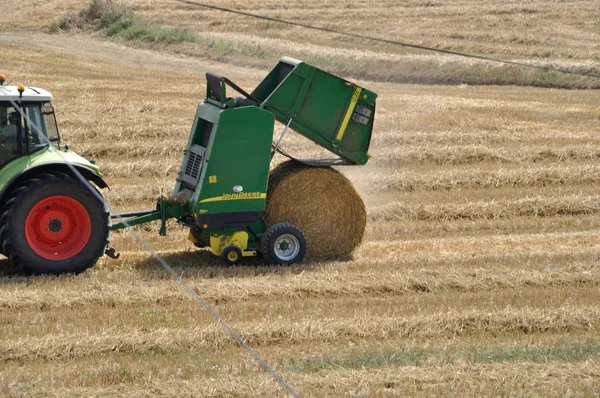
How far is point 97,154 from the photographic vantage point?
16.3 m

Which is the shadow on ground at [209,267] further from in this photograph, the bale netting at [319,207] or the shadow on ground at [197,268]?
the bale netting at [319,207]

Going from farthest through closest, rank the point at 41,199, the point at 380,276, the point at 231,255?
the point at 231,255
the point at 380,276
the point at 41,199

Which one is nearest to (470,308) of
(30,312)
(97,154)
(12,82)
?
(30,312)

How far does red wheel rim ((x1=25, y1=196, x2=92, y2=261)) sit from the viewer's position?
10312 mm

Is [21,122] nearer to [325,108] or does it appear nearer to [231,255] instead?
[231,255]

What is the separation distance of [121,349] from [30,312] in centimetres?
142

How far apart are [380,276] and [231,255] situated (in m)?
1.70

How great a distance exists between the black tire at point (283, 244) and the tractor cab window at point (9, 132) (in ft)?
9.06

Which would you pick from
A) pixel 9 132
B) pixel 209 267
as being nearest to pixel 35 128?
pixel 9 132

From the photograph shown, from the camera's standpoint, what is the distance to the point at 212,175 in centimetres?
1098

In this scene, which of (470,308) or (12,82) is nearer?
(470,308)

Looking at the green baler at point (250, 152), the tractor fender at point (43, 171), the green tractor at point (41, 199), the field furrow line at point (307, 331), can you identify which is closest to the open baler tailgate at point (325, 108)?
the green baler at point (250, 152)

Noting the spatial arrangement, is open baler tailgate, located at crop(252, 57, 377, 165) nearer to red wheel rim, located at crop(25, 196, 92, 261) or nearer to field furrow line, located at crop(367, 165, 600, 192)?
red wheel rim, located at crop(25, 196, 92, 261)

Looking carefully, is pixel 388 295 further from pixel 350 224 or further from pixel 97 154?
pixel 97 154
